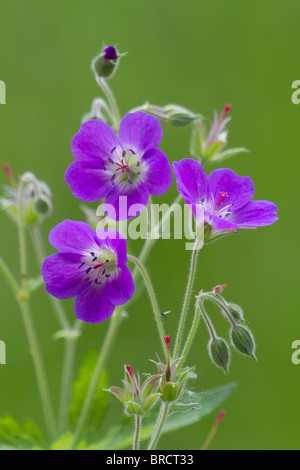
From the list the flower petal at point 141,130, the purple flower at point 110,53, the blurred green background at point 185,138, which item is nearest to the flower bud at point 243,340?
the flower petal at point 141,130

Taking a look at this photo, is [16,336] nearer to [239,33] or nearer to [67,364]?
[67,364]

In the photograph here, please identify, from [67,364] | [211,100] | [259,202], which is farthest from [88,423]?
[211,100]

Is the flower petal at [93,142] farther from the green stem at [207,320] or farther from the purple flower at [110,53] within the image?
the green stem at [207,320]

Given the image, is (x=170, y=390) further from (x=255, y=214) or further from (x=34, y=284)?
(x=34, y=284)

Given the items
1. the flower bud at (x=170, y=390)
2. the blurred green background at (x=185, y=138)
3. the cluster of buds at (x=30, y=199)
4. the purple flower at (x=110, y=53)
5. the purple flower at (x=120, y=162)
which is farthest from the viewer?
the blurred green background at (x=185, y=138)

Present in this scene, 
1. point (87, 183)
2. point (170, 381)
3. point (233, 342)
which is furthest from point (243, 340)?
point (87, 183)
